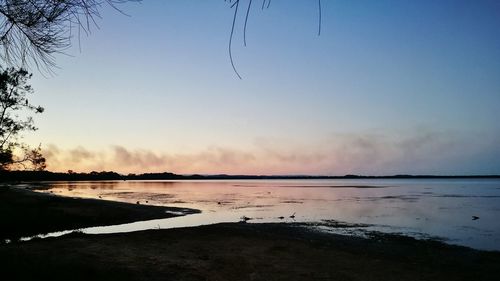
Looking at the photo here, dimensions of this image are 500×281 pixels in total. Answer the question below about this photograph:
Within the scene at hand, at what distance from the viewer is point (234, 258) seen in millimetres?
17672

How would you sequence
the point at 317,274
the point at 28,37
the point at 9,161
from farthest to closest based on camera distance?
the point at 9,161
the point at 317,274
the point at 28,37

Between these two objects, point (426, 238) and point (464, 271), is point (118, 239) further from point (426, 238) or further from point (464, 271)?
point (426, 238)

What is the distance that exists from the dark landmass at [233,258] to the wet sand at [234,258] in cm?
4

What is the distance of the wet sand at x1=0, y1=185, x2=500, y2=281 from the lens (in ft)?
46.2

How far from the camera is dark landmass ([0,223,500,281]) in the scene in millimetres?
14062

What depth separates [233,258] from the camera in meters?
17.7

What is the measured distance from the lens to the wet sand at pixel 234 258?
1407 centimetres

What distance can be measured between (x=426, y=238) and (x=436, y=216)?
54.4 feet

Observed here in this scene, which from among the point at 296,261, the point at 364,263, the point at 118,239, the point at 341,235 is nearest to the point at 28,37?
the point at 296,261

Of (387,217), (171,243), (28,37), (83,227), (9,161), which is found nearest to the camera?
(28,37)

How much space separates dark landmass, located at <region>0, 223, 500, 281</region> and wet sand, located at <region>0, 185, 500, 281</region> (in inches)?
1.4

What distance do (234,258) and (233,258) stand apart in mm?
45

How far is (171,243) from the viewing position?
2100cm

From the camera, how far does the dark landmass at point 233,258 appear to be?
14062 mm
